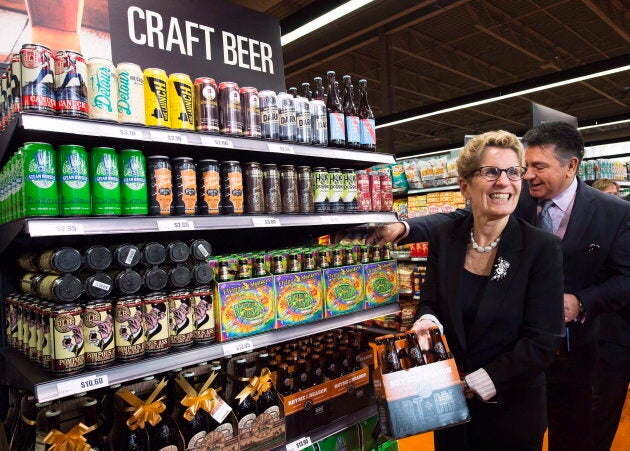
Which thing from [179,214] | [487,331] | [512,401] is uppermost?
[179,214]

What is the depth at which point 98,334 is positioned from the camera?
161 centimetres

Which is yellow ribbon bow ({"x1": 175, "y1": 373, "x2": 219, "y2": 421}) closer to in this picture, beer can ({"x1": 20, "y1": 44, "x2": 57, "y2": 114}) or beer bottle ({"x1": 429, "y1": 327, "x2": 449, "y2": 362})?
beer bottle ({"x1": 429, "y1": 327, "x2": 449, "y2": 362})

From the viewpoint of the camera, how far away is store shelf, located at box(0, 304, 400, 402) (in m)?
1.48

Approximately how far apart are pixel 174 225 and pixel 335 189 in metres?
0.99

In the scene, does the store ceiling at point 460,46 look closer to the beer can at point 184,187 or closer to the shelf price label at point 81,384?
the beer can at point 184,187

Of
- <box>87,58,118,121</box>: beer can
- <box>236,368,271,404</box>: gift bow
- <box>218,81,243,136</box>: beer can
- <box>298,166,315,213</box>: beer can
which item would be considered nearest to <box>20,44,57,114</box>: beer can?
<box>87,58,118,121</box>: beer can

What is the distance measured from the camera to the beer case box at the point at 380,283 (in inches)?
102

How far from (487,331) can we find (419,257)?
10.6 feet

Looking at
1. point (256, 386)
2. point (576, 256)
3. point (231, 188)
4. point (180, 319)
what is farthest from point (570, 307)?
point (180, 319)

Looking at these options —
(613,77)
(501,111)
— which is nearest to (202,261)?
(613,77)

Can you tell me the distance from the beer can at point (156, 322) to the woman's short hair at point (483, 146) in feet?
4.62

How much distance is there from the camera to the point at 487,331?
1.81 m

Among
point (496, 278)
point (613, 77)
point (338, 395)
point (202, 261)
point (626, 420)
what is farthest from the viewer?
point (613, 77)

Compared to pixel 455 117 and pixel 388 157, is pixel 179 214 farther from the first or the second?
pixel 455 117
